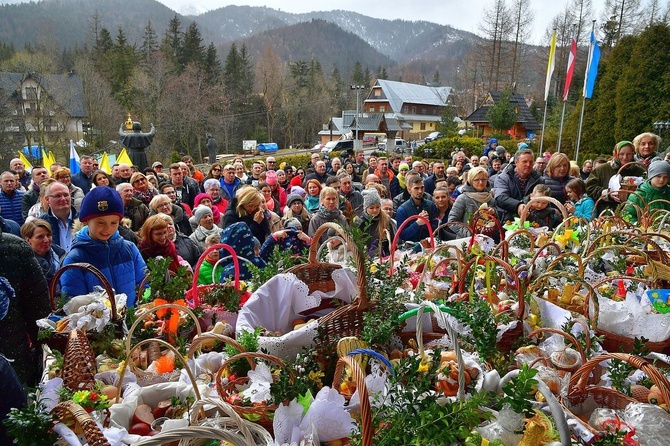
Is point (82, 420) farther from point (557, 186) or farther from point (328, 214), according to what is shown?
point (557, 186)

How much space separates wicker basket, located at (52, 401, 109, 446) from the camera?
4.47 feet

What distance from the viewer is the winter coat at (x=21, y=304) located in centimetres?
235

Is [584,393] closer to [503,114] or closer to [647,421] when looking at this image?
[647,421]

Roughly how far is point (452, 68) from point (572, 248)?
129m

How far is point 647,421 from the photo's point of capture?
5.42 ft

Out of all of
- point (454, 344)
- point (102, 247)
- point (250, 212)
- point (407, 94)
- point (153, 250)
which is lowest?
point (153, 250)

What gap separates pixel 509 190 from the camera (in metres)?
5.37

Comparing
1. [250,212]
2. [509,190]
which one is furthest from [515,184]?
[250,212]

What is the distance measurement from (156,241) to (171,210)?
4.68 ft

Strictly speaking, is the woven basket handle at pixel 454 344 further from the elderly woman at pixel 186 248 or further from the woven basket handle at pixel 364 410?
the elderly woman at pixel 186 248

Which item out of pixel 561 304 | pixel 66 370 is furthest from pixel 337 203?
pixel 66 370

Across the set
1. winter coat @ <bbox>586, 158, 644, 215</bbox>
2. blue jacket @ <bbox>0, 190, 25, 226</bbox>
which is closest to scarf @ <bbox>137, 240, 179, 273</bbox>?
blue jacket @ <bbox>0, 190, 25, 226</bbox>

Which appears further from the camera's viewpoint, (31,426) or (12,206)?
(12,206)

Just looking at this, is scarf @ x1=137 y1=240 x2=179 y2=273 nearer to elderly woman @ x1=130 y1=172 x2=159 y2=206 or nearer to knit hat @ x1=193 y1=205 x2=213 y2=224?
knit hat @ x1=193 y1=205 x2=213 y2=224
